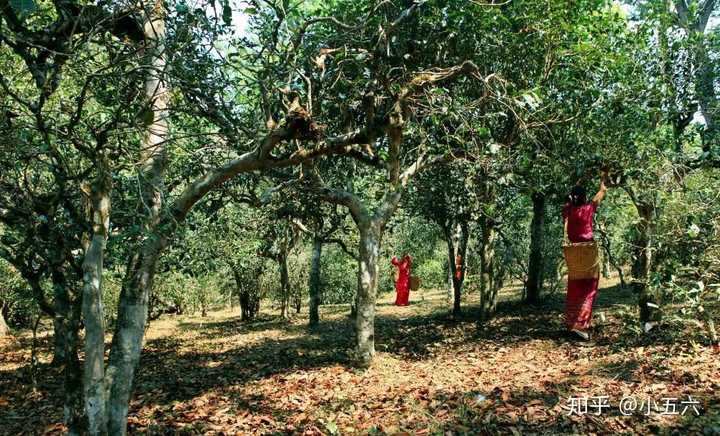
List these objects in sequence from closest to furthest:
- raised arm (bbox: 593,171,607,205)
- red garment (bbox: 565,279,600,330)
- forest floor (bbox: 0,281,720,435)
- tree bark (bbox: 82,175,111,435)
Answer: tree bark (bbox: 82,175,111,435), forest floor (bbox: 0,281,720,435), raised arm (bbox: 593,171,607,205), red garment (bbox: 565,279,600,330)

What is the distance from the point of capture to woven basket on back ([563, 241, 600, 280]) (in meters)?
8.45

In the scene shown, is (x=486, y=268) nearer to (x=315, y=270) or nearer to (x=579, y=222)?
(x=315, y=270)

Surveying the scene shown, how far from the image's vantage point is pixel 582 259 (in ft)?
28.2

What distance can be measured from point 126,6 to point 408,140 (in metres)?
6.86

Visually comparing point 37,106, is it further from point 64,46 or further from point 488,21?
point 488,21

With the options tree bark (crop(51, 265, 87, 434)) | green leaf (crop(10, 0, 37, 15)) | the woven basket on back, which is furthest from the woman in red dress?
green leaf (crop(10, 0, 37, 15))

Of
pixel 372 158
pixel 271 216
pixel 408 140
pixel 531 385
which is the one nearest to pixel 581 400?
pixel 531 385

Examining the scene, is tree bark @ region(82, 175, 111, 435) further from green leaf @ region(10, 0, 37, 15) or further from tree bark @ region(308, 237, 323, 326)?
tree bark @ region(308, 237, 323, 326)

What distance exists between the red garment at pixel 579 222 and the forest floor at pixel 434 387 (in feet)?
4.85

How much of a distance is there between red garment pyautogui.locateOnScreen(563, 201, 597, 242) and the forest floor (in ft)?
4.85

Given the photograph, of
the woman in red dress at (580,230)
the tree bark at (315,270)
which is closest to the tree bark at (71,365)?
the woman in red dress at (580,230)

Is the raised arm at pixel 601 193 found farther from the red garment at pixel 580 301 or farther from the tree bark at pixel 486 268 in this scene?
the tree bark at pixel 486 268

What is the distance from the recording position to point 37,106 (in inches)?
141

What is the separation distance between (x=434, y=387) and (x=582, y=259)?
3.75m
